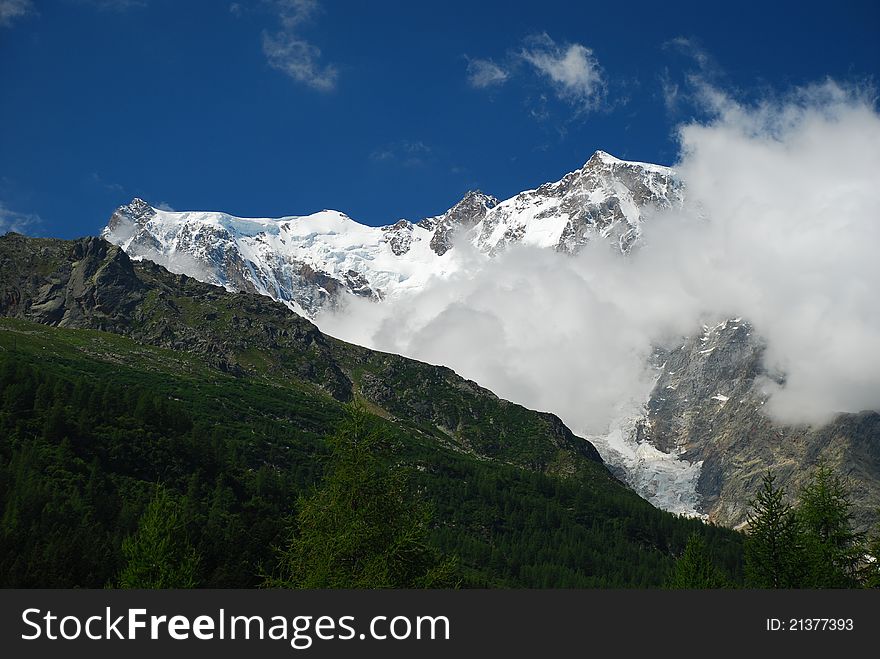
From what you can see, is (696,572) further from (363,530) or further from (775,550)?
(363,530)

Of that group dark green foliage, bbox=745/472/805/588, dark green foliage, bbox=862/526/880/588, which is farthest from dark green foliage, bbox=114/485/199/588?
dark green foliage, bbox=862/526/880/588

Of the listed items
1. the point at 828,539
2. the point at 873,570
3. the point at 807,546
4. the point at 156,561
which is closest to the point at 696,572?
the point at 807,546

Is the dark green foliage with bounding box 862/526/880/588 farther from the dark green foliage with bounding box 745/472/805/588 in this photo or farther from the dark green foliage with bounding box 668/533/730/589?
the dark green foliage with bounding box 668/533/730/589

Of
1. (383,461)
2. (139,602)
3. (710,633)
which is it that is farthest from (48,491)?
(710,633)

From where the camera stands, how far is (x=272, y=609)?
27.3m

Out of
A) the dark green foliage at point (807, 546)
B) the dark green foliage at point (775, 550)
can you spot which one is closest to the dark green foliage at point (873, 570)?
the dark green foliage at point (807, 546)

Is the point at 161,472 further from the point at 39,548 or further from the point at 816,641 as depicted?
the point at 816,641

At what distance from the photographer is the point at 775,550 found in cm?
6731

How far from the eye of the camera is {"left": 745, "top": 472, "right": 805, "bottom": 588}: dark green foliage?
6612 centimetres

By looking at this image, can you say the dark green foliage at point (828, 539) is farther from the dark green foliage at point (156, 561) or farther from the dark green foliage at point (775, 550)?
the dark green foliage at point (156, 561)

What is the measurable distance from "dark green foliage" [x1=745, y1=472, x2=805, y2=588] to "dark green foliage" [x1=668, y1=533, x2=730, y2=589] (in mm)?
5484

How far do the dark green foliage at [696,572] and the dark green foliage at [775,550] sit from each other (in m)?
5.48

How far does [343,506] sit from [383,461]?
136 inches

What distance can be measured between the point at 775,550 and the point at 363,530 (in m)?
42.0
